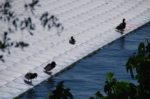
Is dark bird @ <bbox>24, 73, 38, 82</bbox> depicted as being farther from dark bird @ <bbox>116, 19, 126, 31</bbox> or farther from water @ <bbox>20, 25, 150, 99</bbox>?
dark bird @ <bbox>116, 19, 126, 31</bbox>

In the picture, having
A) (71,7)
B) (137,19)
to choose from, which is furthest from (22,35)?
(137,19)

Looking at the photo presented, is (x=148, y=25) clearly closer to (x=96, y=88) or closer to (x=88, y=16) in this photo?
(x=88, y=16)

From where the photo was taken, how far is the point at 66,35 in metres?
20.2

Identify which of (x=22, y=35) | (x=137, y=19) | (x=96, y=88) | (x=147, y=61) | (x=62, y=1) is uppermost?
(x=62, y=1)

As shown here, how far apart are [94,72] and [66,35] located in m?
A: 5.34

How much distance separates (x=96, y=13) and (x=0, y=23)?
822cm

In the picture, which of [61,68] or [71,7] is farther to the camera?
[71,7]

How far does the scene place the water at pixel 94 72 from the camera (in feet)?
43.6

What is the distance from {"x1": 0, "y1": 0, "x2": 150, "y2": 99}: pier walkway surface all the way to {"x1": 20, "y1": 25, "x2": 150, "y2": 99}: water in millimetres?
422

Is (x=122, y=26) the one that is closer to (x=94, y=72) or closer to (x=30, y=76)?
(x=94, y=72)

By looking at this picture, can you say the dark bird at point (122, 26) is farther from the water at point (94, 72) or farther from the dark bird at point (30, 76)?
the dark bird at point (30, 76)

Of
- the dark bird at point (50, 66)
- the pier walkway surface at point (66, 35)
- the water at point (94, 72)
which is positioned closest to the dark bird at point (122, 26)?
the pier walkway surface at point (66, 35)

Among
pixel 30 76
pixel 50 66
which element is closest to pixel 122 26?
pixel 50 66

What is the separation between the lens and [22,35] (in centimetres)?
1984
